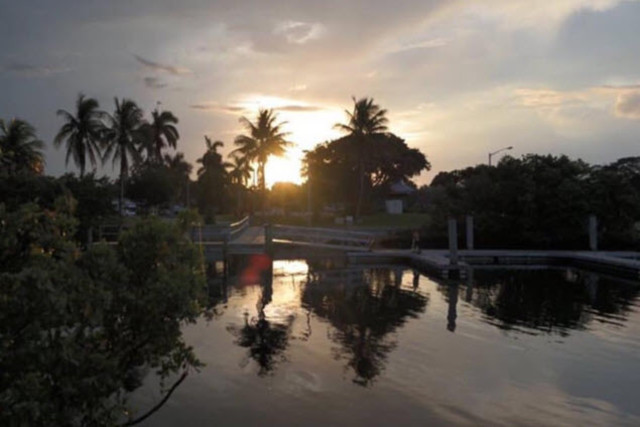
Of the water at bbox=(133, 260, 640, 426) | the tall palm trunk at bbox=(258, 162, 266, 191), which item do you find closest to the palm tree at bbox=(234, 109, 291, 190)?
the tall palm trunk at bbox=(258, 162, 266, 191)

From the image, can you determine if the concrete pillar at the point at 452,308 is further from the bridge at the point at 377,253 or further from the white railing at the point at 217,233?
the white railing at the point at 217,233

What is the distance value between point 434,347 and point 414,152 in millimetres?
63990

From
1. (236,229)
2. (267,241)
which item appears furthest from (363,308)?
(236,229)

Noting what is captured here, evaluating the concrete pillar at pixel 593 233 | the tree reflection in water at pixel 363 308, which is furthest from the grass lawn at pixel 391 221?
the tree reflection in water at pixel 363 308

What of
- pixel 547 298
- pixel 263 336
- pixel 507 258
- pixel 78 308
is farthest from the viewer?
pixel 507 258

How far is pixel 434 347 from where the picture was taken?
15.6 m

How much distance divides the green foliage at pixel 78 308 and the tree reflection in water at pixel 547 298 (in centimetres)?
1416

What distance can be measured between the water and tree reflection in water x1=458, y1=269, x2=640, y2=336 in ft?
0.28

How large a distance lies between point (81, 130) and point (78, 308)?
1865 inches

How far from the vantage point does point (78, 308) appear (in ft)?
17.3

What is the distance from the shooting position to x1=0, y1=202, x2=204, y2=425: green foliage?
15.8 feet

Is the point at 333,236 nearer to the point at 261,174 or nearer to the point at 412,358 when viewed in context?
the point at 412,358

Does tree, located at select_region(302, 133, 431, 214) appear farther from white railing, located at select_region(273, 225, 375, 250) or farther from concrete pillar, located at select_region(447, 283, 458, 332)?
concrete pillar, located at select_region(447, 283, 458, 332)

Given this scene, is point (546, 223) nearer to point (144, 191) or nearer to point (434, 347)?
point (434, 347)
